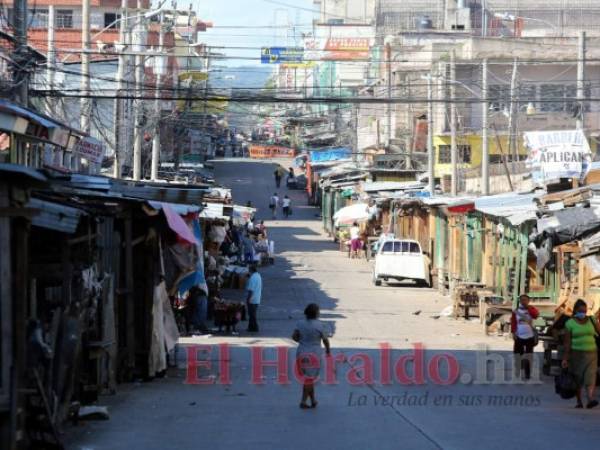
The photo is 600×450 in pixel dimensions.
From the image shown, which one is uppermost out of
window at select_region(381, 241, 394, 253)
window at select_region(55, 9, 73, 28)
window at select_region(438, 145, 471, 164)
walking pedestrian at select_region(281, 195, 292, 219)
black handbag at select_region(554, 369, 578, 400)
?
window at select_region(55, 9, 73, 28)

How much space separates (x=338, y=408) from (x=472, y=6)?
72.2 metres

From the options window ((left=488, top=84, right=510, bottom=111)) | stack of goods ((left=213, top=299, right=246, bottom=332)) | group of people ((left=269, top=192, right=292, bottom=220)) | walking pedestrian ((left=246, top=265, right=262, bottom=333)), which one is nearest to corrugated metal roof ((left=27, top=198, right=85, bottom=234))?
stack of goods ((left=213, top=299, right=246, bottom=332))

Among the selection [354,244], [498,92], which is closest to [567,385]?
[354,244]

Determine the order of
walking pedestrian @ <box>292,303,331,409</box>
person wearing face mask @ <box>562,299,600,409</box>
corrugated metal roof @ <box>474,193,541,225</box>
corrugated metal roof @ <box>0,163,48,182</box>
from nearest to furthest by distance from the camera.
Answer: corrugated metal roof @ <box>0,163,48,182</box> < walking pedestrian @ <box>292,303,331,409</box> < person wearing face mask @ <box>562,299,600,409</box> < corrugated metal roof @ <box>474,193,541,225</box>

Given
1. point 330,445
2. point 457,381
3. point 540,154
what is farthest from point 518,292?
point 330,445

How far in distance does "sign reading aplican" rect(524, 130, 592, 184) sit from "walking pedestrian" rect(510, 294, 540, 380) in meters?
9.68

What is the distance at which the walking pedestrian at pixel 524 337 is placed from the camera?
796 inches

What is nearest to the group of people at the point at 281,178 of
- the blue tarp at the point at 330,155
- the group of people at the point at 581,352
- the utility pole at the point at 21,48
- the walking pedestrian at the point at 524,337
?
the blue tarp at the point at 330,155

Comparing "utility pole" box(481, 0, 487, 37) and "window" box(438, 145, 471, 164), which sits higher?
"utility pole" box(481, 0, 487, 37)

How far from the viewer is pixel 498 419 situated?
15641mm

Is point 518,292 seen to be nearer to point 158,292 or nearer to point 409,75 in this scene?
point 158,292

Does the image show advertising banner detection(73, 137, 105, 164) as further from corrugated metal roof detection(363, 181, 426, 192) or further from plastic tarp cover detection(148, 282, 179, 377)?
corrugated metal roof detection(363, 181, 426, 192)

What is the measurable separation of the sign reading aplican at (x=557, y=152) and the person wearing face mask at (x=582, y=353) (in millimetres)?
12713

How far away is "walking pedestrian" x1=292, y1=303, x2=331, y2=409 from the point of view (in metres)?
16.3
